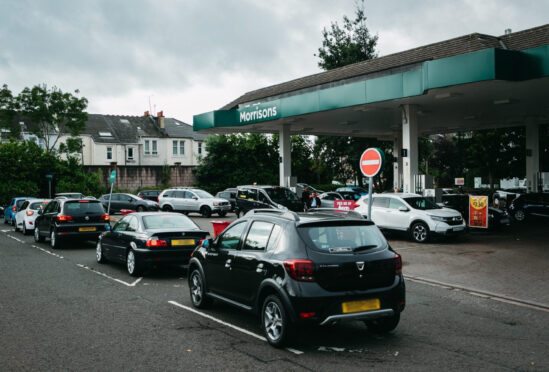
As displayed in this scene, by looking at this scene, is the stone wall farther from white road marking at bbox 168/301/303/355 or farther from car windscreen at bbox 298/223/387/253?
car windscreen at bbox 298/223/387/253

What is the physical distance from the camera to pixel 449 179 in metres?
64.7

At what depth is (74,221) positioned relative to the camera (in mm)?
16719

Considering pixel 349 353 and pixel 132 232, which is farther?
pixel 132 232

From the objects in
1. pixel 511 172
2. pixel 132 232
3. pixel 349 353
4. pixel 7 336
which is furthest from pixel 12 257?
pixel 511 172

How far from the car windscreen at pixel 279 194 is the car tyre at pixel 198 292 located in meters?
16.6

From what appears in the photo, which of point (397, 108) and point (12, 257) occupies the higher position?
point (397, 108)

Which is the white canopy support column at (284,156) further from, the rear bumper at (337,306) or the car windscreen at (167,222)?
the rear bumper at (337,306)

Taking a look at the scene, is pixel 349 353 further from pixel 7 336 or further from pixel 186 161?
pixel 186 161

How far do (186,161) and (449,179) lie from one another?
109 feet

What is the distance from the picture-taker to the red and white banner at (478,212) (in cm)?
1953

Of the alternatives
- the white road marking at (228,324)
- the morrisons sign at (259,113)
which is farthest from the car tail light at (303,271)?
the morrisons sign at (259,113)

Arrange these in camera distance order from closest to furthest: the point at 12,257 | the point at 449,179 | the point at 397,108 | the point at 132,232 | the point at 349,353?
the point at 349,353 → the point at 132,232 → the point at 12,257 → the point at 397,108 → the point at 449,179

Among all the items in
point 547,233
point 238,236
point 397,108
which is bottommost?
point 547,233

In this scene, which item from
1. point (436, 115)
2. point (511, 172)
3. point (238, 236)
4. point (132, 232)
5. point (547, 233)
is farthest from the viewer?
point (511, 172)
